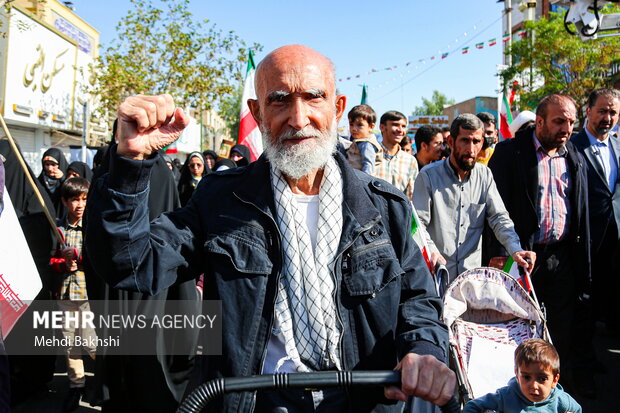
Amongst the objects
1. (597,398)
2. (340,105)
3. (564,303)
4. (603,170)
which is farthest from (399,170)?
(340,105)

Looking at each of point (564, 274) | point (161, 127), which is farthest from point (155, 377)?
point (564, 274)

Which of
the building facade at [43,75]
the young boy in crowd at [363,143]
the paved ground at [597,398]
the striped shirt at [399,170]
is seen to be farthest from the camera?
the building facade at [43,75]

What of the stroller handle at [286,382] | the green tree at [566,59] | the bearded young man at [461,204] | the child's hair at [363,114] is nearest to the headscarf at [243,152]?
the child's hair at [363,114]

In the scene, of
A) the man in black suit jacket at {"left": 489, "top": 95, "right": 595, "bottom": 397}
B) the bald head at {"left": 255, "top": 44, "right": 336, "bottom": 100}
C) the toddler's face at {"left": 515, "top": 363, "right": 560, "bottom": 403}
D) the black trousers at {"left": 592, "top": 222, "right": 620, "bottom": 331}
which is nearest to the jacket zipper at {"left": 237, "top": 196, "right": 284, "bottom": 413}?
the bald head at {"left": 255, "top": 44, "right": 336, "bottom": 100}

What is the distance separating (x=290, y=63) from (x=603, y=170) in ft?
13.8

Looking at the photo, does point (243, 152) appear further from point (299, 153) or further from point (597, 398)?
point (299, 153)

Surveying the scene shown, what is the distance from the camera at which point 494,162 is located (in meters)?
→ 4.86

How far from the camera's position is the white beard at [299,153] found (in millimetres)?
1901

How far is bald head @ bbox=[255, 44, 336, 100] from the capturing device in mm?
1894

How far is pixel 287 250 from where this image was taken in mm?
1808

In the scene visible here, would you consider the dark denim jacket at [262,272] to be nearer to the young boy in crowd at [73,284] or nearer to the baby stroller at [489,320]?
the baby stroller at [489,320]

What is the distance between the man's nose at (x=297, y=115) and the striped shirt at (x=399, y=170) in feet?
11.8

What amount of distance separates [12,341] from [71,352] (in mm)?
671

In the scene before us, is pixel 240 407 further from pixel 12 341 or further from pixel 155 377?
pixel 12 341
